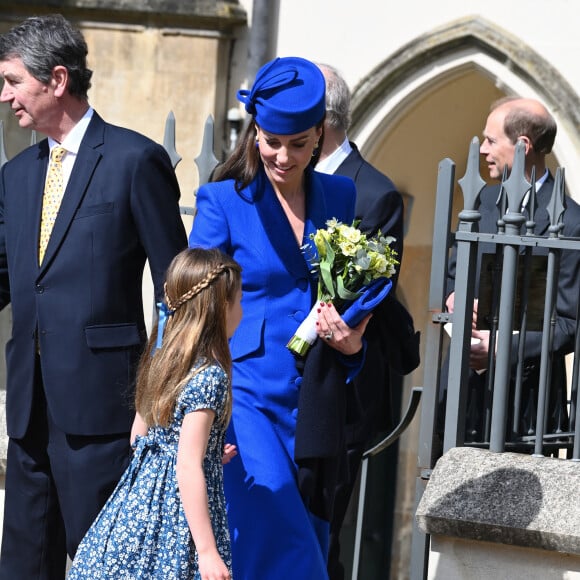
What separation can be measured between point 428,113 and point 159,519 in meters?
7.36

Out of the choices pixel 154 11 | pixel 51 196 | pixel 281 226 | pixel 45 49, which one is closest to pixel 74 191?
pixel 51 196

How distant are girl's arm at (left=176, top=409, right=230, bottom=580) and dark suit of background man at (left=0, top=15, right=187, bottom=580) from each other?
2.36 feet

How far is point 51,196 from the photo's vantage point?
185 inches

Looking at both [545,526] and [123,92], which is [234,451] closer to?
[545,526]

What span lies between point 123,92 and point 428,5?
7.36 feet

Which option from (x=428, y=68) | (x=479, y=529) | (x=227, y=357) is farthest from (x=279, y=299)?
(x=428, y=68)

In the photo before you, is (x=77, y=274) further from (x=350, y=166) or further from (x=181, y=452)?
(x=350, y=166)

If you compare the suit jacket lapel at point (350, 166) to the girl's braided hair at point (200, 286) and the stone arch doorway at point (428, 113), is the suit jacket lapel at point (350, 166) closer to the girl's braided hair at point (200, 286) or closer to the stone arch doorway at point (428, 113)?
the girl's braided hair at point (200, 286)

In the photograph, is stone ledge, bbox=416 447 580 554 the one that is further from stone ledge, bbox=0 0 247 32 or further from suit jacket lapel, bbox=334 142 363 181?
stone ledge, bbox=0 0 247 32

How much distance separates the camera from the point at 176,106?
1078 centimetres

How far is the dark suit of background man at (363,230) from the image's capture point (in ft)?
15.5

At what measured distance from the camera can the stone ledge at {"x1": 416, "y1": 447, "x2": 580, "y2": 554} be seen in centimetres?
480

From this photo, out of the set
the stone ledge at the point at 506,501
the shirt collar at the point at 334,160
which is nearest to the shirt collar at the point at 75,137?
the shirt collar at the point at 334,160

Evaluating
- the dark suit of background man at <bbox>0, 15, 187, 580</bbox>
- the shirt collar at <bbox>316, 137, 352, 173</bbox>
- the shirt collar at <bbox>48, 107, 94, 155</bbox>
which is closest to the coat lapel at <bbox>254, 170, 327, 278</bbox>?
the dark suit of background man at <bbox>0, 15, 187, 580</bbox>
